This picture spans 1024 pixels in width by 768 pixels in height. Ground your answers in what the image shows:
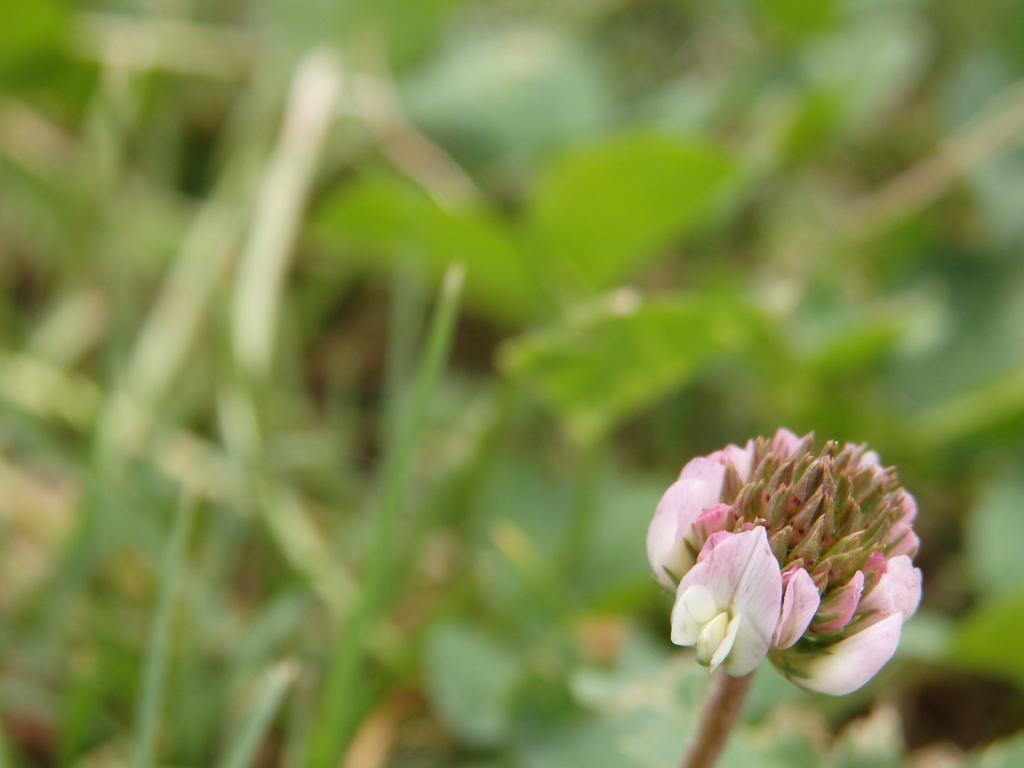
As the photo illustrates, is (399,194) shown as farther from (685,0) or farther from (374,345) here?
(685,0)

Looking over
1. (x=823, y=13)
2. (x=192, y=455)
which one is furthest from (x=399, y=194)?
(x=823, y=13)

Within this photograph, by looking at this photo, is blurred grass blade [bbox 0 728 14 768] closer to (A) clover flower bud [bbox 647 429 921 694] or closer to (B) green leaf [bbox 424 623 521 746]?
(B) green leaf [bbox 424 623 521 746]

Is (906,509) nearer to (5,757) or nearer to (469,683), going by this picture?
(469,683)

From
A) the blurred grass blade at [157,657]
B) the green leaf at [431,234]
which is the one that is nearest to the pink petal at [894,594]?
the blurred grass blade at [157,657]

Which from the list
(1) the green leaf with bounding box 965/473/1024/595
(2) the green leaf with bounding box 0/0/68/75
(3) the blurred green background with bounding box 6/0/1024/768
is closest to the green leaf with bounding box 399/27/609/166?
(3) the blurred green background with bounding box 6/0/1024/768

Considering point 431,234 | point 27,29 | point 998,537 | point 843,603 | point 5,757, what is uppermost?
point 27,29

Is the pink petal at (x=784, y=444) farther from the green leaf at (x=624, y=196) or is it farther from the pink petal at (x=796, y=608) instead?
the green leaf at (x=624, y=196)

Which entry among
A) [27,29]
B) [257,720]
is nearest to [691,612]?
[257,720]

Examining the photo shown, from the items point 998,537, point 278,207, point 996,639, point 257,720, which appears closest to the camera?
point 257,720
